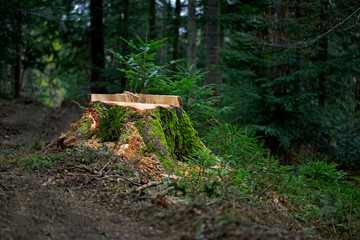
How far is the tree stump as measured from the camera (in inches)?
160

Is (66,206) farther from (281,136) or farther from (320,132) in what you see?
(320,132)

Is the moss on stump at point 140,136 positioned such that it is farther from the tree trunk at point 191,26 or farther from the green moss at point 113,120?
the tree trunk at point 191,26

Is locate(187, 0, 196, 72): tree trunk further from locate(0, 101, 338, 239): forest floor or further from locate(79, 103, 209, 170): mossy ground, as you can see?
locate(0, 101, 338, 239): forest floor

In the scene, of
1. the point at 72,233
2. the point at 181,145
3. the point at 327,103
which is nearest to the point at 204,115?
the point at 181,145

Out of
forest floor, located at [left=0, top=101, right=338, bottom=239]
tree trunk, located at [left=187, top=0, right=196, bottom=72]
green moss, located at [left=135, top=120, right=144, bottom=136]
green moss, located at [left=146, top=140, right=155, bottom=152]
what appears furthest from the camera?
tree trunk, located at [left=187, top=0, right=196, bottom=72]

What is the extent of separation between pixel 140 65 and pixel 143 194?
307 cm

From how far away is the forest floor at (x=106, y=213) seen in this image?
2.24m

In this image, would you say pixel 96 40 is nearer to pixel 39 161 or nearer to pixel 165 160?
pixel 39 161

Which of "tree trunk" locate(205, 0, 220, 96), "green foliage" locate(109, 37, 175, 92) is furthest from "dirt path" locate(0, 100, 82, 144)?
"tree trunk" locate(205, 0, 220, 96)

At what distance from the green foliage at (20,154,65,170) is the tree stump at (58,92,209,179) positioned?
0.45 metres

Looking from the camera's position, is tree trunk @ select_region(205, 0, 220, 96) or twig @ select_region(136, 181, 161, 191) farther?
tree trunk @ select_region(205, 0, 220, 96)

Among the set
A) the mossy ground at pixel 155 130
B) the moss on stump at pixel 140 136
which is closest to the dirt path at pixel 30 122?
the moss on stump at pixel 140 136

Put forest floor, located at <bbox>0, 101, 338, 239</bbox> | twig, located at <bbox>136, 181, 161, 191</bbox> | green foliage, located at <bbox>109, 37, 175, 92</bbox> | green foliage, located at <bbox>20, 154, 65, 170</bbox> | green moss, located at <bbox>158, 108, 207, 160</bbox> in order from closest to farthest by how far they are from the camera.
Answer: forest floor, located at <bbox>0, 101, 338, 239</bbox> → twig, located at <bbox>136, 181, 161, 191</bbox> → green foliage, located at <bbox>20, 154, 65, 170</bbox> → green moss, located at <bbox>158, 108, 207, 160</bbox> → green foliage, located at <bbox>109, 37, 175, 92</bbox>

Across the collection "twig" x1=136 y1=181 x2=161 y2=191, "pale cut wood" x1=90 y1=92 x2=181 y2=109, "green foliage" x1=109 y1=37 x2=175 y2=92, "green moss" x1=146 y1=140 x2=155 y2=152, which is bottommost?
"twig" x1=136 y1=181 x2=161 y2=191
